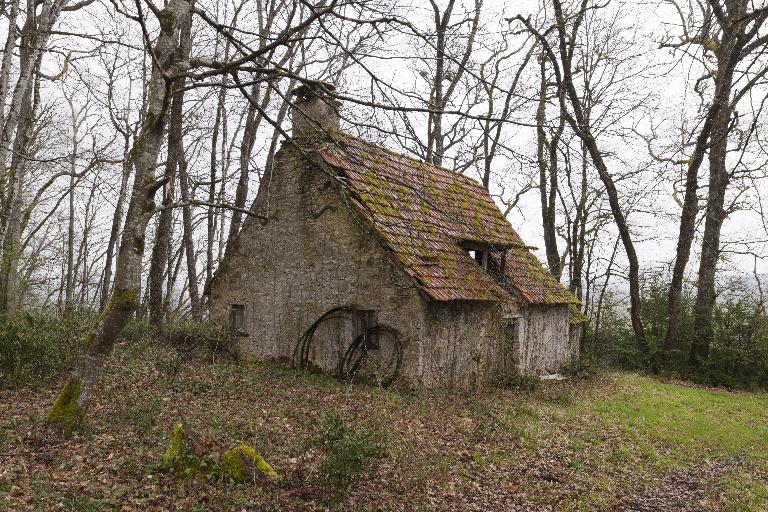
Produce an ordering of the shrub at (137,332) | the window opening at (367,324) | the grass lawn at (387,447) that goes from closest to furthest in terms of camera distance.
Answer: the grass lawn at (387,447) → the window opening at (367,324) → the shrub at (137,332)

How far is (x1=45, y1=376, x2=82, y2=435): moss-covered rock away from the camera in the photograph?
23.6ft

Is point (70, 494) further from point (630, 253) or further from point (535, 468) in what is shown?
point (630, 253)

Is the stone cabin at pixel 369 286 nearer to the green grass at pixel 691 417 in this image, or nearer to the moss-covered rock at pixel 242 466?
the green grass at pixel 691 417

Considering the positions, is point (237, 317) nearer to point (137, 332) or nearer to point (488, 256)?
point (137, 332)

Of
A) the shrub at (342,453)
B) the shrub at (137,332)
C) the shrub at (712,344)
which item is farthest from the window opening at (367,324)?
the shrub at (712,344)

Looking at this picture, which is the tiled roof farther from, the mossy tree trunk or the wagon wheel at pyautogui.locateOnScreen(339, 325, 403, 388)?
the mossy tree trunk

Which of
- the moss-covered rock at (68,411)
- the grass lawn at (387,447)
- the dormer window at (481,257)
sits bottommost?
the grass lawn at (387,447)

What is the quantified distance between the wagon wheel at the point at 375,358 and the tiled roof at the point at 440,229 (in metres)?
1.49

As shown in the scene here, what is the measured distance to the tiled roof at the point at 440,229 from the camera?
12.3 metres

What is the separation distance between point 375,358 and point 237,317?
4.59 metres

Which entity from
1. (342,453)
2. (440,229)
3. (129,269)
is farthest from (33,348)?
(440,229)

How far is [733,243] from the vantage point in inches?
749

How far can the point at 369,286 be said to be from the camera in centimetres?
1259

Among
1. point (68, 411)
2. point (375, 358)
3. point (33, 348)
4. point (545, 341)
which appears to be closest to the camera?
point (68, 411)
